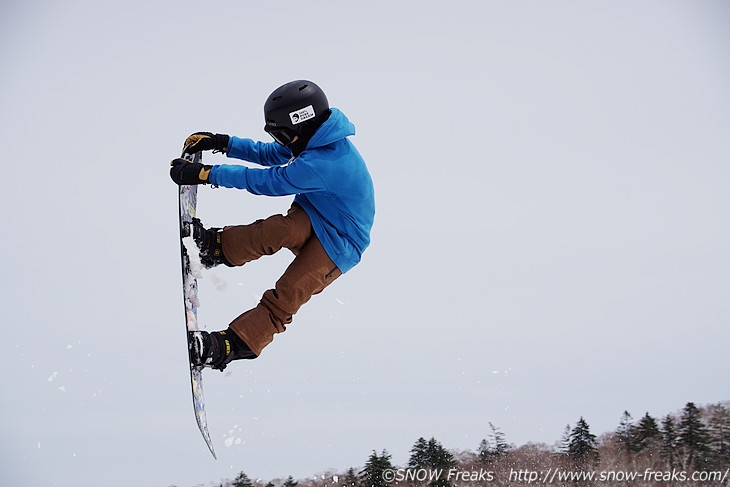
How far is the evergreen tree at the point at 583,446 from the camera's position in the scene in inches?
255

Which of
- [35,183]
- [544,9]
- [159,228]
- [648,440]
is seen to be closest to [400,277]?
[159,228]

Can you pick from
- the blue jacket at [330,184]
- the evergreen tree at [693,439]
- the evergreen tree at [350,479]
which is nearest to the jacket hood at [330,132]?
the blue jacket at [330,184]

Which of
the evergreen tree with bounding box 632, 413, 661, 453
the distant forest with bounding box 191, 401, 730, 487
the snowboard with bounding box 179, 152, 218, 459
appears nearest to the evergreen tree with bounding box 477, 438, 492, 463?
the distant forest with bounding box 191, 401, 730, 487

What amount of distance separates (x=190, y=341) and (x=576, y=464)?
3763 millimetres

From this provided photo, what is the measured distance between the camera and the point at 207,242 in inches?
166

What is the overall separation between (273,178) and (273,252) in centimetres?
49

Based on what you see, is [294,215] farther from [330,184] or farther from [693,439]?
[693,439]

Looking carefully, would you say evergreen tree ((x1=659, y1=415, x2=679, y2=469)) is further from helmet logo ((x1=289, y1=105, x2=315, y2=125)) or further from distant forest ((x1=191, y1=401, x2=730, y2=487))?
helmet logo ((x1=289, y1=105, x2=315, y2=125))

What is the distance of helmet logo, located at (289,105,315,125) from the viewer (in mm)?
3939

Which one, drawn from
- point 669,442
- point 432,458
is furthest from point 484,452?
point 669,442

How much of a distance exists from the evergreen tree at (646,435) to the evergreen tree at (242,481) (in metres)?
3.36

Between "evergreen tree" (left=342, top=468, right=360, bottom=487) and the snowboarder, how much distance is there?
253 centimetres

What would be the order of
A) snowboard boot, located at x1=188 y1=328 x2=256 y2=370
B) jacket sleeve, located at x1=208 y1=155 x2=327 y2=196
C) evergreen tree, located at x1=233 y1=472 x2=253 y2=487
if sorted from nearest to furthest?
1. jacket sleeve, located at x1=208 y1=155 x2=327 y2=196
2. snowboard boot, located at x1=188 y1=328 x2=256 y2=370
3. evergreen tree, located at x1=233 y1=472 x2=253 y2=487

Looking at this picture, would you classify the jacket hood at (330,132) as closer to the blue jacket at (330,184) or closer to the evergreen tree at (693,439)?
the blue jacket at (330,184)
